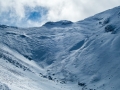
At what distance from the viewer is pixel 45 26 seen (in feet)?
407

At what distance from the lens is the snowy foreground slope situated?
5681 centimetres

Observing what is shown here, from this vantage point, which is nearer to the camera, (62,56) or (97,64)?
(97,64)

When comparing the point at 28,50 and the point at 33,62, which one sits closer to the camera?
the point at 33,62

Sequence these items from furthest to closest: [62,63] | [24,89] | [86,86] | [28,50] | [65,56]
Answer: [28,50] < [65,56] < [62,63] < [86,86] < [24,89]

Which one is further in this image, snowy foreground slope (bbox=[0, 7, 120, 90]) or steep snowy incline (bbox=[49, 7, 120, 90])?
steep snowy incline (bbox=[49, 7, 120, 90])

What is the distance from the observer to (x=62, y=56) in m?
87.5

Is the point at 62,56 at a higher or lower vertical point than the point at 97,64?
higher

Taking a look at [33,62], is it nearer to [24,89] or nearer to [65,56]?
[65,56]

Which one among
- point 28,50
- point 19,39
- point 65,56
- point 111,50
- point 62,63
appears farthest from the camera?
point 19,39

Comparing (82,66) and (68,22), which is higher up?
(68,22)

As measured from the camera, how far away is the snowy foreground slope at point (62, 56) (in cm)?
5681

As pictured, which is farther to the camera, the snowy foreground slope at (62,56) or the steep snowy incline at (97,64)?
the steep snowy incline at (97,64)

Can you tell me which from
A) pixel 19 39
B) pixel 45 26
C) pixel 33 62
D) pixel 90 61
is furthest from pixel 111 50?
pixel 45 26

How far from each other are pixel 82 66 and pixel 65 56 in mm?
15362
